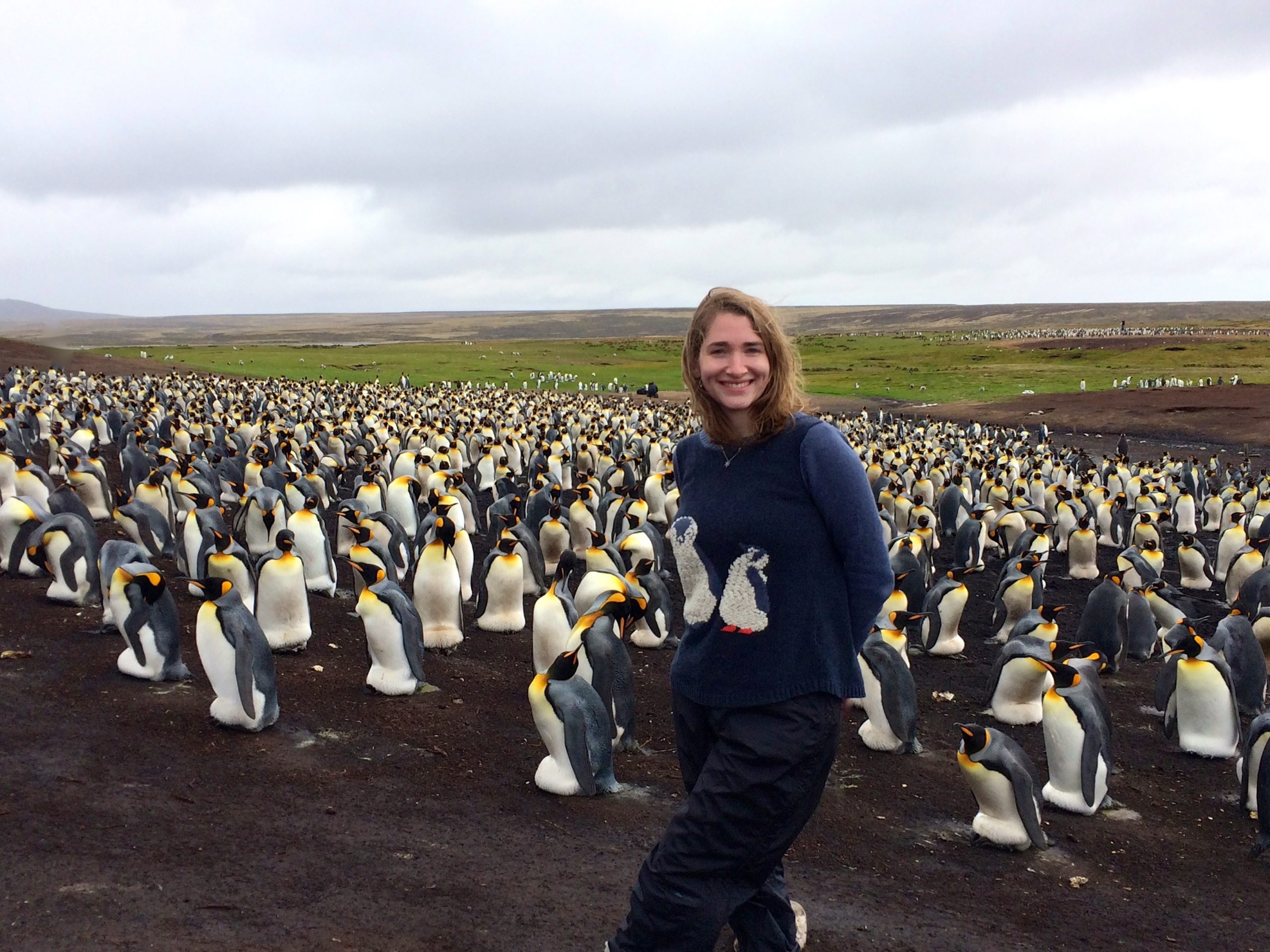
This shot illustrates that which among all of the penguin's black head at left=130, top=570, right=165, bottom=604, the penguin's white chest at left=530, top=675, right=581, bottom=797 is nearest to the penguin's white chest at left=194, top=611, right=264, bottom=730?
the penguin's black head at left=130, top=570, right=165, bottom=604

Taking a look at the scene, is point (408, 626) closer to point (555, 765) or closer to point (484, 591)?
point (555, 765)

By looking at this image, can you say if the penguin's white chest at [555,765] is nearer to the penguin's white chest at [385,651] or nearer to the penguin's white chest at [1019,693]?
the penguin's white chest at [385,651]

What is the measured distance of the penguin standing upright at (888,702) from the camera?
613 cm

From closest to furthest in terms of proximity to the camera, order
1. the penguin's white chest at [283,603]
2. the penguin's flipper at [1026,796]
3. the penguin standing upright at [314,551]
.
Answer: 1. the penguin's flipper at [1026,796]
2. the penguin's white chest at [283,603]
3. the penguin standing upright at [314,551]

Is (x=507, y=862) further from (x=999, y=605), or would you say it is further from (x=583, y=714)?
(x=999, y=605)

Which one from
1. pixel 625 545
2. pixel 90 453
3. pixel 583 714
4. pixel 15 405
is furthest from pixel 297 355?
pixel 583 714

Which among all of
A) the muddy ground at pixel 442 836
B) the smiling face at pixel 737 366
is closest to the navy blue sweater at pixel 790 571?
the smiling face at pixel 737 366

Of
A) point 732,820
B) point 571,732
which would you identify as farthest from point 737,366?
point 571,732

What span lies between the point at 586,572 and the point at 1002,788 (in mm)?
5414

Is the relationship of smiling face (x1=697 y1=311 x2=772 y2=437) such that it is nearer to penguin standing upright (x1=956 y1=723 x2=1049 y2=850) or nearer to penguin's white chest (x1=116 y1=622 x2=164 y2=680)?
penguin standing upright (x1=956 y1=723 x2=1049 y2=850)

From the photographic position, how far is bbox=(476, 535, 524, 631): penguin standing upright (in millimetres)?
8156

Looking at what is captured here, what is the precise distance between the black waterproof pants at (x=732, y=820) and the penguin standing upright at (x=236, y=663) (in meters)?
3.40

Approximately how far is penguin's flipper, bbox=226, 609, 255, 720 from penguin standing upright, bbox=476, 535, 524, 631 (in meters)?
2.94

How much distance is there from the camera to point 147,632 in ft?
19.7
